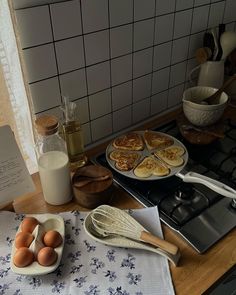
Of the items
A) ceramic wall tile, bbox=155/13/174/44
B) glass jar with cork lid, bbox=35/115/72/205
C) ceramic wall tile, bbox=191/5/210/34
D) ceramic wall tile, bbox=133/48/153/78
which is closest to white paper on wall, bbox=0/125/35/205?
glass jar with cork lid, bbox=35/115/72/205

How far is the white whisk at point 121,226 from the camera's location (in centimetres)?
68

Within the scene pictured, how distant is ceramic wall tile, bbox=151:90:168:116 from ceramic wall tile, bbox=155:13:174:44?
7.9 inches

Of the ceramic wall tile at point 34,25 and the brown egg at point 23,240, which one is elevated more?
the ceramic wall tile at point 34,25

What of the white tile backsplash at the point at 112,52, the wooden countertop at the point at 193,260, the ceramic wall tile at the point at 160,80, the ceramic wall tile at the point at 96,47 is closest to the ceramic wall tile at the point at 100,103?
the white tile backsplash at the point at 112,52

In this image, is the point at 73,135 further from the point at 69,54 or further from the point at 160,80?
the point at 160,80

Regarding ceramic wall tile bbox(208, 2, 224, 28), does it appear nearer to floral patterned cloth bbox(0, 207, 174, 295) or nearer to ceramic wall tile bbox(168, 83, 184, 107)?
ceramic wall tile bbox(168, 83, 184, 107)

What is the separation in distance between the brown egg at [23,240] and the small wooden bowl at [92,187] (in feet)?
0.54

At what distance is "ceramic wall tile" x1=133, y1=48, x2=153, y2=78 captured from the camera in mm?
1025

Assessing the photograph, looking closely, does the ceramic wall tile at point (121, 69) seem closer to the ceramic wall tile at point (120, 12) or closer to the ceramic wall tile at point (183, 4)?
the ceramic wall tile at point (120, 12)

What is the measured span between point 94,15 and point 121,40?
0.41 ft

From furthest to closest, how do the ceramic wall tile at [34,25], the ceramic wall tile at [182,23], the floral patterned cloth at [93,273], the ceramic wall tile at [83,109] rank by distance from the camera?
the ceramic wall tile at [182,23] < the ceramic wall tile at [83,109] < the ceramic wall tile at [34,25] < the floral patterned cloth at [93,273]

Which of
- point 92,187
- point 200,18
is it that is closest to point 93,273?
point 92,187

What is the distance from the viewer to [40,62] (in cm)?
81

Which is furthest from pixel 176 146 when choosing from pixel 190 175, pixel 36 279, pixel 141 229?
pixel 36 279
